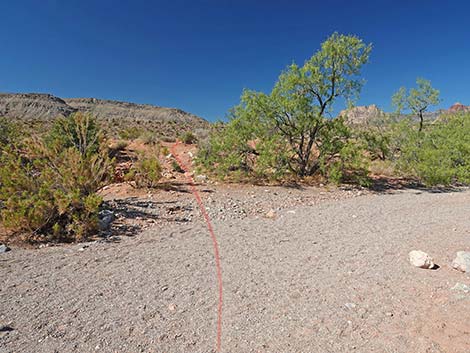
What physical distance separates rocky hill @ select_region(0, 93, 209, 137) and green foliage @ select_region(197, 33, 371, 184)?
1271 inches

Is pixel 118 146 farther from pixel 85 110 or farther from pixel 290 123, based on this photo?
pixel 85 110

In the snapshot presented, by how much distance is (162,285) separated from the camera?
352 centimetres

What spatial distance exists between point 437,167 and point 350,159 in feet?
10.1

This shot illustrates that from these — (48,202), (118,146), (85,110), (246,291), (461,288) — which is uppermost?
(85,110)

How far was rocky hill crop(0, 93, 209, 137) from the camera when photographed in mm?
50375

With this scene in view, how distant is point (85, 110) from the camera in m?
67.1

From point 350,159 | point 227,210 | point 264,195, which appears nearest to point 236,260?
point 227,210

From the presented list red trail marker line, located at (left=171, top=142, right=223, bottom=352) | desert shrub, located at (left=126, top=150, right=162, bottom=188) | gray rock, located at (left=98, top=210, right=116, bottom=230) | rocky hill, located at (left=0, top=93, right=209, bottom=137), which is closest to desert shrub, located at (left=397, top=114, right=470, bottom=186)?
red trail marker line, located at (left=171, top=142, right=223, bottom=352)

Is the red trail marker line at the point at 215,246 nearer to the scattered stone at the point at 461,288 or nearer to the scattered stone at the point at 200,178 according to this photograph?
the scattered stone at the point at 200,178

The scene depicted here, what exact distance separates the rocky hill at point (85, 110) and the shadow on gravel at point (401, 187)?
109 feet

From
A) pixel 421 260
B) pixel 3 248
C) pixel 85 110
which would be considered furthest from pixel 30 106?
pixel 421 260

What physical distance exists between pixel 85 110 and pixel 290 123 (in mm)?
69905

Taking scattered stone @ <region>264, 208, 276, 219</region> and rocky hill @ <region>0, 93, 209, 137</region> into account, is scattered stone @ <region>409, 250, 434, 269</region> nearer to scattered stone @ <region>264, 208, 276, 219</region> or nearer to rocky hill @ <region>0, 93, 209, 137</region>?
scattered stone @ <region>264, 208, 276, 219</region>

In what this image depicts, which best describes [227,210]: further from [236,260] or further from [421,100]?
[421,100]
